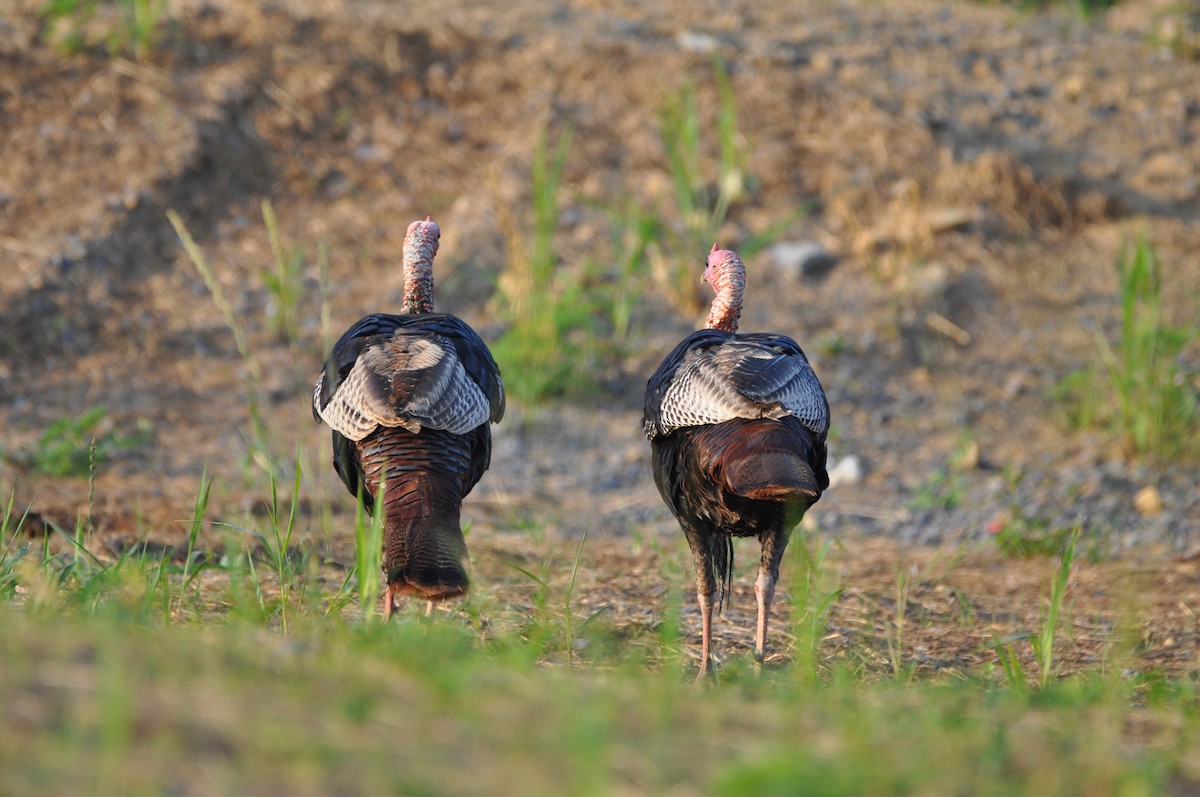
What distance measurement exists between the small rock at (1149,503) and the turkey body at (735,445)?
2609 mm

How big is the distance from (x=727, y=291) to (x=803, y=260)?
3.31m

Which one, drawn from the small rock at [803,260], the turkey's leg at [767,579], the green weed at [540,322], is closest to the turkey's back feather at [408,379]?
the turkey's leg at [767,579]

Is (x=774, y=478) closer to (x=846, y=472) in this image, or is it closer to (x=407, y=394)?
(x=407, y=394)

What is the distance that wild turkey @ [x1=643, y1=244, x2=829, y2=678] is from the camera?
171 inches

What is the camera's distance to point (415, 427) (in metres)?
4.52

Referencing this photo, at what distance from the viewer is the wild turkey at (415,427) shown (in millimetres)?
4156

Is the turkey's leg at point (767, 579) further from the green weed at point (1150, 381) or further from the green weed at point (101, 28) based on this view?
the green weed at point (101, 28)

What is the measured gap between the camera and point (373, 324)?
5.15 meters

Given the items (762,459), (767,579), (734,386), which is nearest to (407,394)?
(734,386)

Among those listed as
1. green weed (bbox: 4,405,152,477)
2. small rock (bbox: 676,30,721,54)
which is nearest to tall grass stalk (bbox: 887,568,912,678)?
green weed (bbox: 4,405,152,477)

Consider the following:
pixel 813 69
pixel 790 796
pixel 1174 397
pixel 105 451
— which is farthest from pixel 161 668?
pixel 813 69

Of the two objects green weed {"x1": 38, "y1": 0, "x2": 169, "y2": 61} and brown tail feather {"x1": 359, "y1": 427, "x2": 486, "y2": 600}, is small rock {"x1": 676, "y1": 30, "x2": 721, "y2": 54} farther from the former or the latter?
brown tail feather {"x1": 359, "y1": 427, "x2": 486, "y2": 600}

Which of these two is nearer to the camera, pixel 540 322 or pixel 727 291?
pixel 727 291

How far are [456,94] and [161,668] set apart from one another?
7.71 meters
